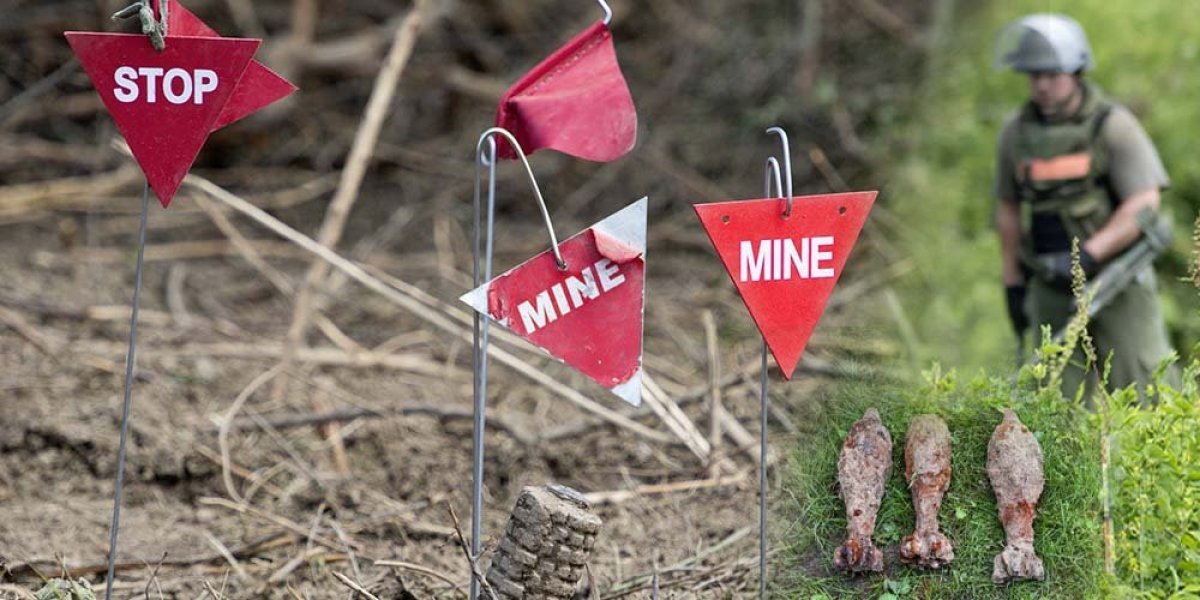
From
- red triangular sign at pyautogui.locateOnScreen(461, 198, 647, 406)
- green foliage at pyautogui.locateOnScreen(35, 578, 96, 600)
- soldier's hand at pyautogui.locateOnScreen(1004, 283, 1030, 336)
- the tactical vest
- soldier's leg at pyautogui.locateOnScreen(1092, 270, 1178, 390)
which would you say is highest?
the tactical vest

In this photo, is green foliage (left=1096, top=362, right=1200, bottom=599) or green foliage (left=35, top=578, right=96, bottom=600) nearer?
green foliage (left=1096, top=362, right=1200, bottom=599)

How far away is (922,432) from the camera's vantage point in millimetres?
2742

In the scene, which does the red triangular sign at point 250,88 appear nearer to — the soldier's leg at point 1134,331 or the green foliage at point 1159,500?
the green foliage at point 1159,500

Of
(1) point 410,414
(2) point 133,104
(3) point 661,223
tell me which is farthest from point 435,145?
(2) point 133,104

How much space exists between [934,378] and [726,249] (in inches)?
19.8

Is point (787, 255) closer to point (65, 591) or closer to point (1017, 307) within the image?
point (65, 591)

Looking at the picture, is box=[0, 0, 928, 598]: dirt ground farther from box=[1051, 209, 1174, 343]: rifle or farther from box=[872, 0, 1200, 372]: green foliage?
box=[1051, 209, 1174, 343]: rifle

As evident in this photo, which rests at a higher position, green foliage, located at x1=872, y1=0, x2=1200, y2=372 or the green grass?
green foliage, located at x1=872, y1=0, x2=1200, y2=372

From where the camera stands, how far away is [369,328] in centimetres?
621

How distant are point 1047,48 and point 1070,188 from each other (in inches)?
19.0

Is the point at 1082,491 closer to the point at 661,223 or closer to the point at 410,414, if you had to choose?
the point at 410,414

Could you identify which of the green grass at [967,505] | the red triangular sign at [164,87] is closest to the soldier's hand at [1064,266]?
the green grass at [967,505]

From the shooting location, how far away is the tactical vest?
Answer: 16.5ft

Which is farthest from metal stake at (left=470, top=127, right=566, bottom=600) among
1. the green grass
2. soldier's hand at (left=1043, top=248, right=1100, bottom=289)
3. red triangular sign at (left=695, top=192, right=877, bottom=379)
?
soldier's hand at (left=1043, top=248, right=1100, bottom=289)
